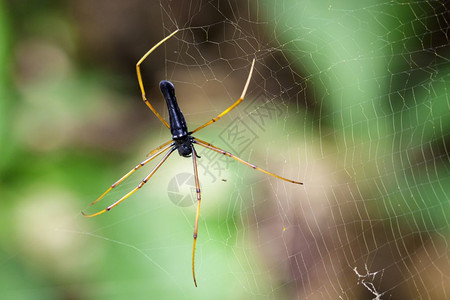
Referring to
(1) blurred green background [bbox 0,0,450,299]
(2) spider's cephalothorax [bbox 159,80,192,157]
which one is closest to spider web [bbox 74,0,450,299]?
(1) blurred green background [bbox 0,0,450,299]

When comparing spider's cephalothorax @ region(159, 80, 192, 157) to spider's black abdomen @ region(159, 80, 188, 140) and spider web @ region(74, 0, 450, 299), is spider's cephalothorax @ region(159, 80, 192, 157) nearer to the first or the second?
spider's black abdomen @ region(159, 80, 188, 140)

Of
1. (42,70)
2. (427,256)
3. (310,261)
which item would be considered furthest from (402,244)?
(42,70)

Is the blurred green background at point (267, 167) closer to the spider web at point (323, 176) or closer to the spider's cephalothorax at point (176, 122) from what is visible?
the spider web at point (323, 176)

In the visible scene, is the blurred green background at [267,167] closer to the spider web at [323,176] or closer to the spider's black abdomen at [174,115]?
the spider web at [323,176]

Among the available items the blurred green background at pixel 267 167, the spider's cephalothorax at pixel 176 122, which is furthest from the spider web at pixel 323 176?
the spider's cephalothorax at pixel 176 122

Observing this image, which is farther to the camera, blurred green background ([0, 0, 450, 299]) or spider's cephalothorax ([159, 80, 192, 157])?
blurred green background ([0, 0, 450, 299])

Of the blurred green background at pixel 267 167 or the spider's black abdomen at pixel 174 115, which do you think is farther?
the blurred green background at pixel 267 167

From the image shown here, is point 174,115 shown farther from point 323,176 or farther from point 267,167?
point 323,176

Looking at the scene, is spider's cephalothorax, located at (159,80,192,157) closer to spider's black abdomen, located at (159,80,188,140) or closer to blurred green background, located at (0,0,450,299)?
spider's black abdomen, located at (159,80,188,140)

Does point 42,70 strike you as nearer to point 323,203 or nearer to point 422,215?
point 323,203
